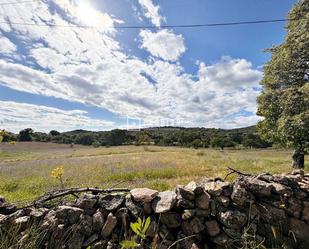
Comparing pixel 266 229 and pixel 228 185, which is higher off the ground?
pixel 228 185

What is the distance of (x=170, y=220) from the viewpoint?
12.0 feet

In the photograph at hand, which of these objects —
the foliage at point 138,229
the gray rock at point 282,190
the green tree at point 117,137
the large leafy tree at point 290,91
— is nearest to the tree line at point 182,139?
the green tree at point 117,137

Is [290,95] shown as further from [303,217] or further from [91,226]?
[91,226]

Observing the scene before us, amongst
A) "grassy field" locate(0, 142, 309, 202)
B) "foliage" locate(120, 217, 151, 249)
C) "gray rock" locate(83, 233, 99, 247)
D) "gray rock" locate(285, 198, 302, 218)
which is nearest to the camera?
"foliage" locate(120, 217, 151, 249)

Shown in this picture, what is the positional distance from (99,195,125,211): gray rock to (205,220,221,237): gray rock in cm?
147

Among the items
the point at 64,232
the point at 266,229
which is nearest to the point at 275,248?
the point at 266,229

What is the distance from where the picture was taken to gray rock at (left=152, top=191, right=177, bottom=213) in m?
3.58

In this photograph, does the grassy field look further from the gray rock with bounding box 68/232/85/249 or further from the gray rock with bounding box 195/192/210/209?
the gray rock with bounding box 195/192/210/209

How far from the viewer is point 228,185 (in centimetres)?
388

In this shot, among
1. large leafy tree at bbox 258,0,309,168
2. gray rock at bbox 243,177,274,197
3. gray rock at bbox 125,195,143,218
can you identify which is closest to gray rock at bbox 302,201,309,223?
gray rock at bbox 243,177,274,197

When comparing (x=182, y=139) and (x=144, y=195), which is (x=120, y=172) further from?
(x=182, y=139)

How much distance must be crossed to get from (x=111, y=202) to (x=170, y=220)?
1.04 metres

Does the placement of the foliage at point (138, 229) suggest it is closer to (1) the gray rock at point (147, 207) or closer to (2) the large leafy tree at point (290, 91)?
(1) the gray rock at point (147, 207)

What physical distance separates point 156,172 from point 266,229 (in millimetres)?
9561
